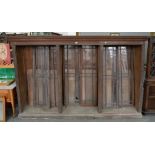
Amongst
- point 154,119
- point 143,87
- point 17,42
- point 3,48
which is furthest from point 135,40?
point 3,48

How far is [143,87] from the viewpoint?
125 inches

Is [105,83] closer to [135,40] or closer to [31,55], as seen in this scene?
[135,40]

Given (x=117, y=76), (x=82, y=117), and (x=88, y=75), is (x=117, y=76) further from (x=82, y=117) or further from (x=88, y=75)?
(x=82, y=117)

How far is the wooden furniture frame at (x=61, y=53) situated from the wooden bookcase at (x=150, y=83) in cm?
12

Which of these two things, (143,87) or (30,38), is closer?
(30,38)

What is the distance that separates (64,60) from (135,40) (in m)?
1.14

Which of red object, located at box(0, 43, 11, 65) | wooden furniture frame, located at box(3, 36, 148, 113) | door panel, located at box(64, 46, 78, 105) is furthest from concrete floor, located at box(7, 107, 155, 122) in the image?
red object, located at box(0, 43, 11, 65)

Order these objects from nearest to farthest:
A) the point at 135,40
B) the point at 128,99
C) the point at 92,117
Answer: the point at 135,40
the point at 92,117
the point at 128,99

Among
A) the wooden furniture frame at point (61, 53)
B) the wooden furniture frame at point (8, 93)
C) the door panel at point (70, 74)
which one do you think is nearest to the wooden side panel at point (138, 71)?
the wooden furniture frame at point (61, 53)

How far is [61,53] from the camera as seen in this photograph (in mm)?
3107

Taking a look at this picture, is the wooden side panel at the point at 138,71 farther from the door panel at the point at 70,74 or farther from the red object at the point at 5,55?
the red object at the point at 5,55

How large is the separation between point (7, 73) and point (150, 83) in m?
2.38

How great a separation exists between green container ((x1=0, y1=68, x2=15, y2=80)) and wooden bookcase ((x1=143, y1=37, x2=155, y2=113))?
87.3 inches

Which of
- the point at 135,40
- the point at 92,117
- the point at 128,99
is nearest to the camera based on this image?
the point at 135,40
